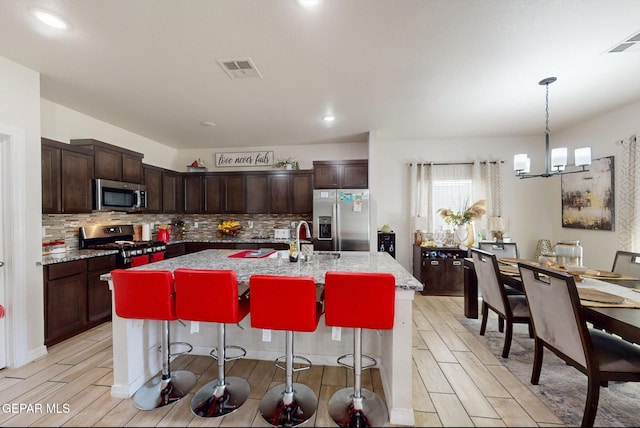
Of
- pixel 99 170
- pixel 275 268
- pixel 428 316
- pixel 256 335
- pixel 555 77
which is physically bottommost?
pixel 428 316

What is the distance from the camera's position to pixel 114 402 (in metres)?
1.88

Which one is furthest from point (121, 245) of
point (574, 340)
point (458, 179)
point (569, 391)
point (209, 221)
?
point (458, 179)

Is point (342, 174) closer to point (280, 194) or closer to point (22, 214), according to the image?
point (280, 194)

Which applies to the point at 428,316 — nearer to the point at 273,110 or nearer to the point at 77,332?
the point at 273,110

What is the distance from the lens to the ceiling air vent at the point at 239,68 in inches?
92.7

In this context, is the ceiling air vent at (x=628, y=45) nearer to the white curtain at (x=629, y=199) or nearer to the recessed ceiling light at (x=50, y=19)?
the white curtain at (x=629, y=199)

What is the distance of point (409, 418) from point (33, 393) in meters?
2.66

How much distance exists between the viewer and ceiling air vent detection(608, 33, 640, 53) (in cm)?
206

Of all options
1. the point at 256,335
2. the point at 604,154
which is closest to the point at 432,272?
the point at 604,154

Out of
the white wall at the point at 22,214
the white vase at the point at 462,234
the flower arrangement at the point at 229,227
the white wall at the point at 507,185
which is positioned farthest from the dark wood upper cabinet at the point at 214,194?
the white vase at the point at 462,234

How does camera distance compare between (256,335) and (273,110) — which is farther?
(273,110)

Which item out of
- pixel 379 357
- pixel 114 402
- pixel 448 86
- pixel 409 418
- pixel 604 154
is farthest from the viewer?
pixel 604 154

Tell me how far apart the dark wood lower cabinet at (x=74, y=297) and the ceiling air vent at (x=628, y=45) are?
17.4 ft

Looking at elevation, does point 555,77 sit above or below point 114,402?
above
